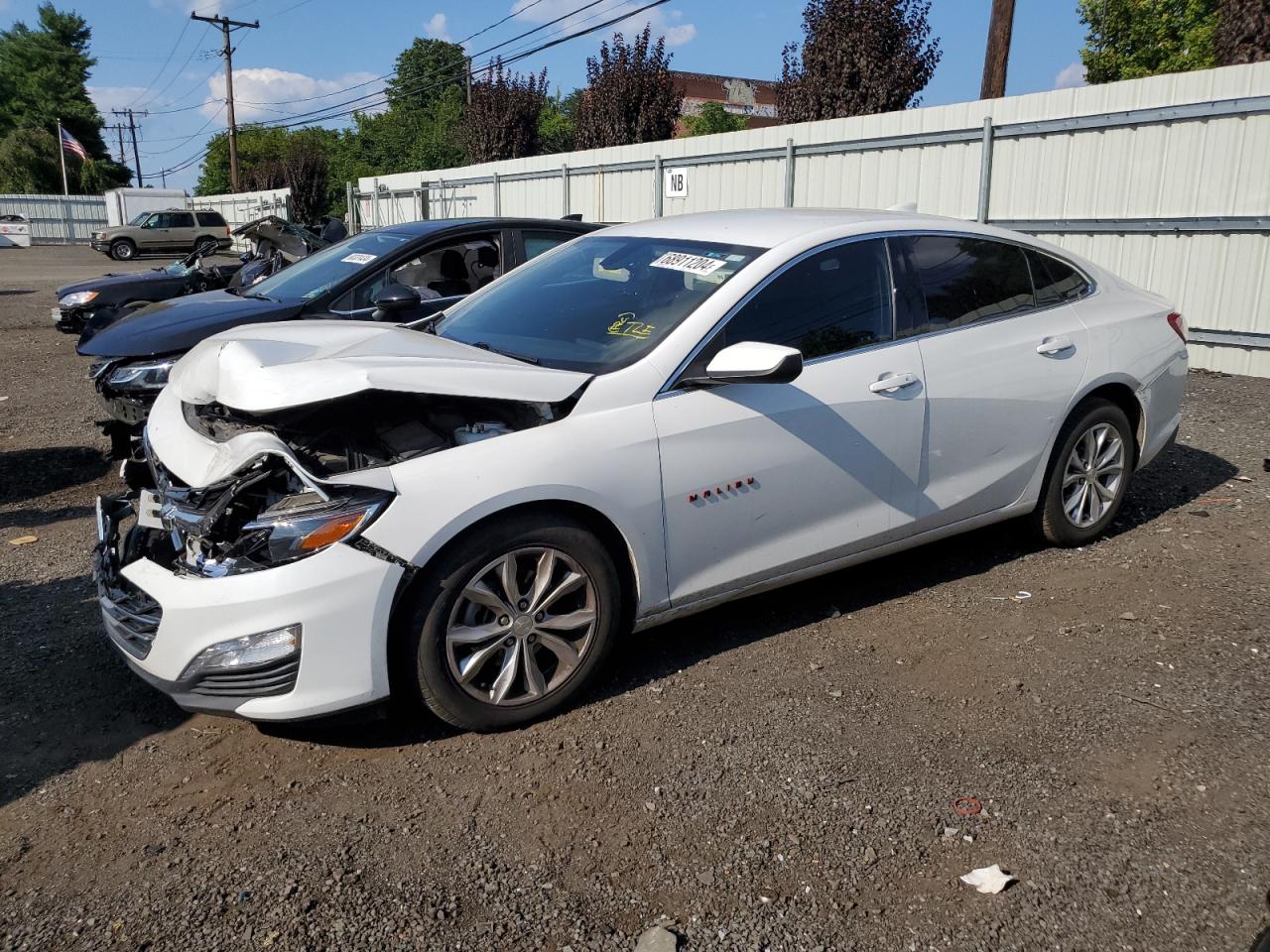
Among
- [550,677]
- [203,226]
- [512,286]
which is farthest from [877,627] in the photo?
[203,226]

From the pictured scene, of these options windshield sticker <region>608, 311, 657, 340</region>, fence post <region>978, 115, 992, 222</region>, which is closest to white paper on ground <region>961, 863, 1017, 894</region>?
windshield sticker <region>608, 311, 657, 340</region>

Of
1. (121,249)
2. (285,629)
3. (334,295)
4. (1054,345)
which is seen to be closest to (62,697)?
(285,629)

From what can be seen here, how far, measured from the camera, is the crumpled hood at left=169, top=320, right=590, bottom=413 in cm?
347

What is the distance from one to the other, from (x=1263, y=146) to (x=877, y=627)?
24.5ft

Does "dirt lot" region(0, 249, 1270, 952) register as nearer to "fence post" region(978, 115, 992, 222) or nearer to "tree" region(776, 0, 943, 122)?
"fence post" region(978, 115, 992, 222)

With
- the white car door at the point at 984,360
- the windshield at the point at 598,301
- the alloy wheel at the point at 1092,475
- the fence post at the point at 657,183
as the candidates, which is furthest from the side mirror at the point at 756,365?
the fence post at the point at 657,183

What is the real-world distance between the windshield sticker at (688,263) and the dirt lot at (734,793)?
1.50 meters

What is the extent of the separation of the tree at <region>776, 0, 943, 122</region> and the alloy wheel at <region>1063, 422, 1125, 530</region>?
1642cm

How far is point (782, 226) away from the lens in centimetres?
439

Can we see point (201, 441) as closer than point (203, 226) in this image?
Yes

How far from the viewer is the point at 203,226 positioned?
4059cm

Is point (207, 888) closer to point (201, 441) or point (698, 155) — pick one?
point (201, 441)

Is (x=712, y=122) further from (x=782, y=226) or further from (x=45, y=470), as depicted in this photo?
(x=782, y=226)

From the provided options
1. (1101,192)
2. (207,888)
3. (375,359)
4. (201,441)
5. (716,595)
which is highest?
(1101,192)
